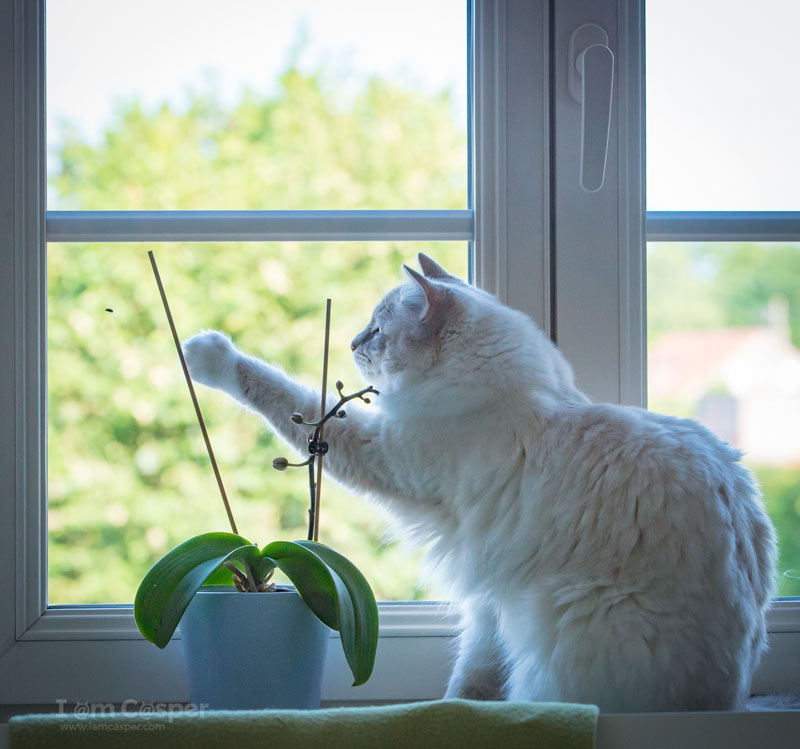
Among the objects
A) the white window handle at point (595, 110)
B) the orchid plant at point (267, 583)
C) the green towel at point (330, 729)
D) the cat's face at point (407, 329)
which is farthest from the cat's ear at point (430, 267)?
the green towel at point (330, 729)

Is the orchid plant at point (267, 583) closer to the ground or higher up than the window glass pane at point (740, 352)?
closer to the ground

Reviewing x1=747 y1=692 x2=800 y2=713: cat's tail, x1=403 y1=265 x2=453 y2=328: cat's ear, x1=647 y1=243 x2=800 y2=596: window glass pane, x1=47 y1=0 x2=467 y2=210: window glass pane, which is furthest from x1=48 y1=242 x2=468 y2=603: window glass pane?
x1=747 y1=692 x2=800 y2=713: cat's tail

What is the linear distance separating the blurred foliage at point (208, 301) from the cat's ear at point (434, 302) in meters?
0.22

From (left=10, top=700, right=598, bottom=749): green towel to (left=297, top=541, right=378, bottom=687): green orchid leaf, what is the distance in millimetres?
109

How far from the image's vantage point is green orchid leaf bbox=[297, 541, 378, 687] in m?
0.94

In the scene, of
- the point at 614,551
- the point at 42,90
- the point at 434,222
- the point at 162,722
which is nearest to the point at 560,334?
the point at 434,222

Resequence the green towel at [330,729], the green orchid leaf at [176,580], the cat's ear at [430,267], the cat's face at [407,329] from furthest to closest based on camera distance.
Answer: the cat's ear at [430,267], the cat's face at [407,329], the green orchid leaf at [176,580], the green towel at [330,729]

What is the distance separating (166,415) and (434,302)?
1.68 feet

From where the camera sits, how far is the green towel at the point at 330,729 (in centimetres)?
79

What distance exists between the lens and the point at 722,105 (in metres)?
1.35

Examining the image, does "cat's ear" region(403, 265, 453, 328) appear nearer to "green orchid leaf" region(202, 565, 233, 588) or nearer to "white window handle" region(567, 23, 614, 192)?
"white window handle" region(567, 23, 614, 192)

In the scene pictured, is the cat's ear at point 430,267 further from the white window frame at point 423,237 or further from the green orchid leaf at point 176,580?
the green orchid leaf at point 176,580

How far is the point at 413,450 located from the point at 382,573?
31 centimetres

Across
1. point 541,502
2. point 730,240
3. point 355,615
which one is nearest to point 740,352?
point 730,240
